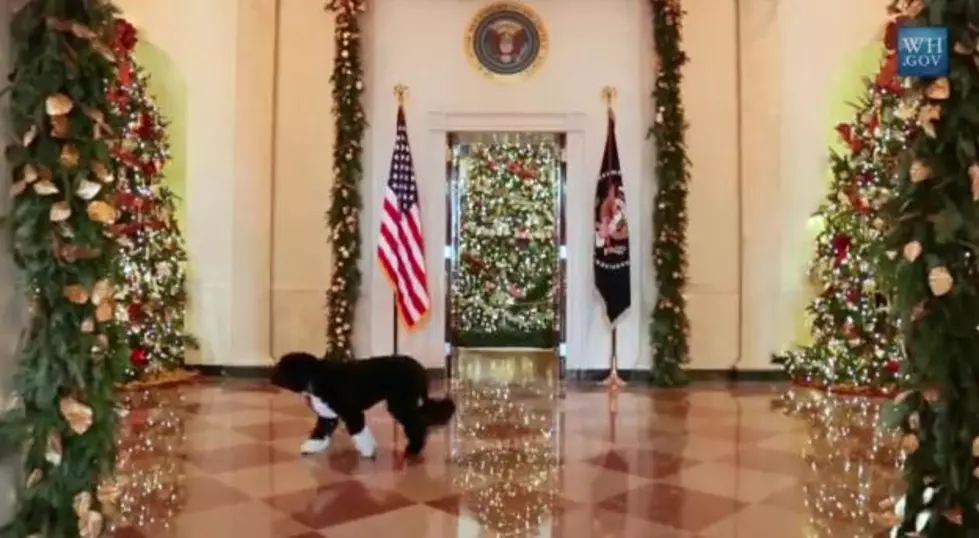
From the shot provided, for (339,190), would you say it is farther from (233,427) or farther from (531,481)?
(531,481)

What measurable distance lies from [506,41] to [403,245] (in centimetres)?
243

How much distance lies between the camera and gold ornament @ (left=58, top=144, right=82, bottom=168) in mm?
2330

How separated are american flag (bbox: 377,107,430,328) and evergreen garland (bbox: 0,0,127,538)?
5586 millimetres

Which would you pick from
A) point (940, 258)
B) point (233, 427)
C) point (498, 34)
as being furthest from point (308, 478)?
point (498, 34)

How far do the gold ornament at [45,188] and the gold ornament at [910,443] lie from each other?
8.62ft

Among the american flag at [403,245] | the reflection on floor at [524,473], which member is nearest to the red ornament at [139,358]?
the reflection on floor at [524,473]

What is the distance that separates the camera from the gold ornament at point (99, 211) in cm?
235

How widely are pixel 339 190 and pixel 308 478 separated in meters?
4.38

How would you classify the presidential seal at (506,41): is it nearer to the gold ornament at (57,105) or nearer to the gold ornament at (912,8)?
the gold ornament at (912,8)

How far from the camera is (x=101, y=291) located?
240cm

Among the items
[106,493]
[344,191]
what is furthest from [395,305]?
[106,493]

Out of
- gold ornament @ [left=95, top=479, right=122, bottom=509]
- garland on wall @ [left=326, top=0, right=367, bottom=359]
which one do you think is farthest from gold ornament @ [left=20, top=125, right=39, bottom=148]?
garland on wall @ [left=326, top=0, right=367, bottom=359]

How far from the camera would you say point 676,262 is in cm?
818

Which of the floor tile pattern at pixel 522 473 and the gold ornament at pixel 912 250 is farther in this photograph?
the floor tile pattern at pixel 522 473
